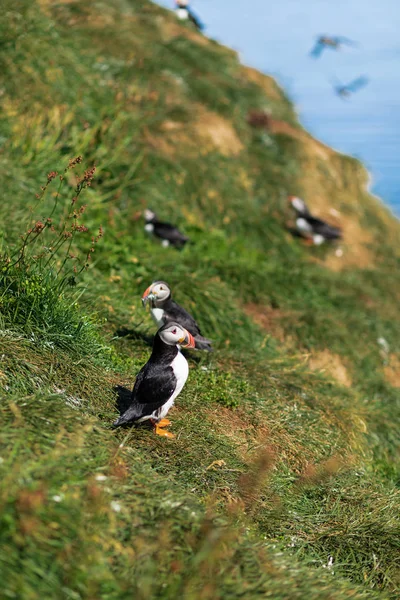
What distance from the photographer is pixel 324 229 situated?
42.2 ft

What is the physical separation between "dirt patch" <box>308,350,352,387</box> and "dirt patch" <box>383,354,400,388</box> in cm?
103

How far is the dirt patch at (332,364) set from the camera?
8641 mm

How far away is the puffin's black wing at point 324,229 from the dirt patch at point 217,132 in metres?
2.15

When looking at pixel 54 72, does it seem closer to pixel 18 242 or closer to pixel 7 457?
pixel 18 242

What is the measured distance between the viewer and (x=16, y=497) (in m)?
2.99

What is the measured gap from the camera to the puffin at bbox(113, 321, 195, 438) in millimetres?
4629

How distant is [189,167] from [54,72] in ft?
8.87

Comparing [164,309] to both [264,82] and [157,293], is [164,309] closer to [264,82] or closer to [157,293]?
[157,293]

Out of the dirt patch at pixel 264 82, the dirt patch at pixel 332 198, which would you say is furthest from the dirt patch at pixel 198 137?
the dirt patch at pixel 264 82

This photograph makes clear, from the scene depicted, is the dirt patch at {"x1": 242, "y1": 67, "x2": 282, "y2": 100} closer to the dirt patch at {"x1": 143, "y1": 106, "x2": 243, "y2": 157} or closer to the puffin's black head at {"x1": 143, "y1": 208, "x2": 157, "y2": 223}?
the dirt patch at {"x1": 143, "y1": 106, "x2": 243, "y2": 157}

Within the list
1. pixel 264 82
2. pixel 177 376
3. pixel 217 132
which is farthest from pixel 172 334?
pixel 264 82

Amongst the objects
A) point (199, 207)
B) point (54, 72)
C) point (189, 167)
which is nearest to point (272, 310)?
point (199, 207)

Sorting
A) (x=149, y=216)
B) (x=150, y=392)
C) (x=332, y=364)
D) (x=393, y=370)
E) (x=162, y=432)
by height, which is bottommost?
(x=393, y=370)

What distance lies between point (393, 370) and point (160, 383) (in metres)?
5.98
